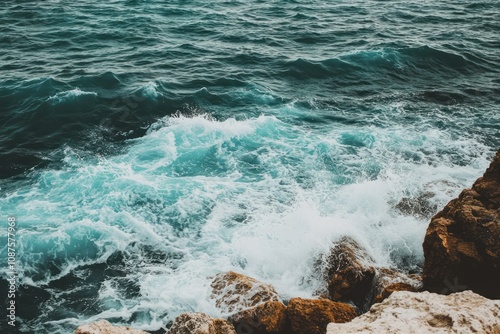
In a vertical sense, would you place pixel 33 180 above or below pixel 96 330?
below

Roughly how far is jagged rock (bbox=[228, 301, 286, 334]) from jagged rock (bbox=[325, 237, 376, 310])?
1612 mm

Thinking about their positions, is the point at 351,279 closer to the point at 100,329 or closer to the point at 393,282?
the point at 393,282

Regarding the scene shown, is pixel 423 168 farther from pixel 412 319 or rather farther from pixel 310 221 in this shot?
pixel 412 319

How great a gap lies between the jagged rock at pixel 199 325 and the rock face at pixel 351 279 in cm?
262

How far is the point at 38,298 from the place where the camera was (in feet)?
31.0

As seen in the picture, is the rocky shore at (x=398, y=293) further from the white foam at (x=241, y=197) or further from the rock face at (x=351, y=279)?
the white foam at (x=241, y=197)

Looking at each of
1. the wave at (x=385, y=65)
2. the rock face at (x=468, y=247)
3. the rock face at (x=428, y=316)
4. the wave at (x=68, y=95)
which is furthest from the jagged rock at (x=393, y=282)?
the wave at (x=68, y=95)

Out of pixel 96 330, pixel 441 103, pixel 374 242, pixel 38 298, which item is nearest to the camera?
pixel 96 330

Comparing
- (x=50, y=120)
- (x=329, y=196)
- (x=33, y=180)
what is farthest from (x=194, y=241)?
(x=50, y=120)

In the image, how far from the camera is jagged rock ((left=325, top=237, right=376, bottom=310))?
885 cm

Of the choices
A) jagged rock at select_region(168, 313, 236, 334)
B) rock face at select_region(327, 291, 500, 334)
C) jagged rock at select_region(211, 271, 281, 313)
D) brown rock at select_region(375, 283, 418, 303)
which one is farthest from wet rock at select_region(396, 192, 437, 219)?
jagged rock at select_region(168, 313, 236, 334)

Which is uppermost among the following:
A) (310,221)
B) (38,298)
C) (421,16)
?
(421,16)

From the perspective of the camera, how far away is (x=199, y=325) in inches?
284

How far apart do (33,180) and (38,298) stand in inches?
195
